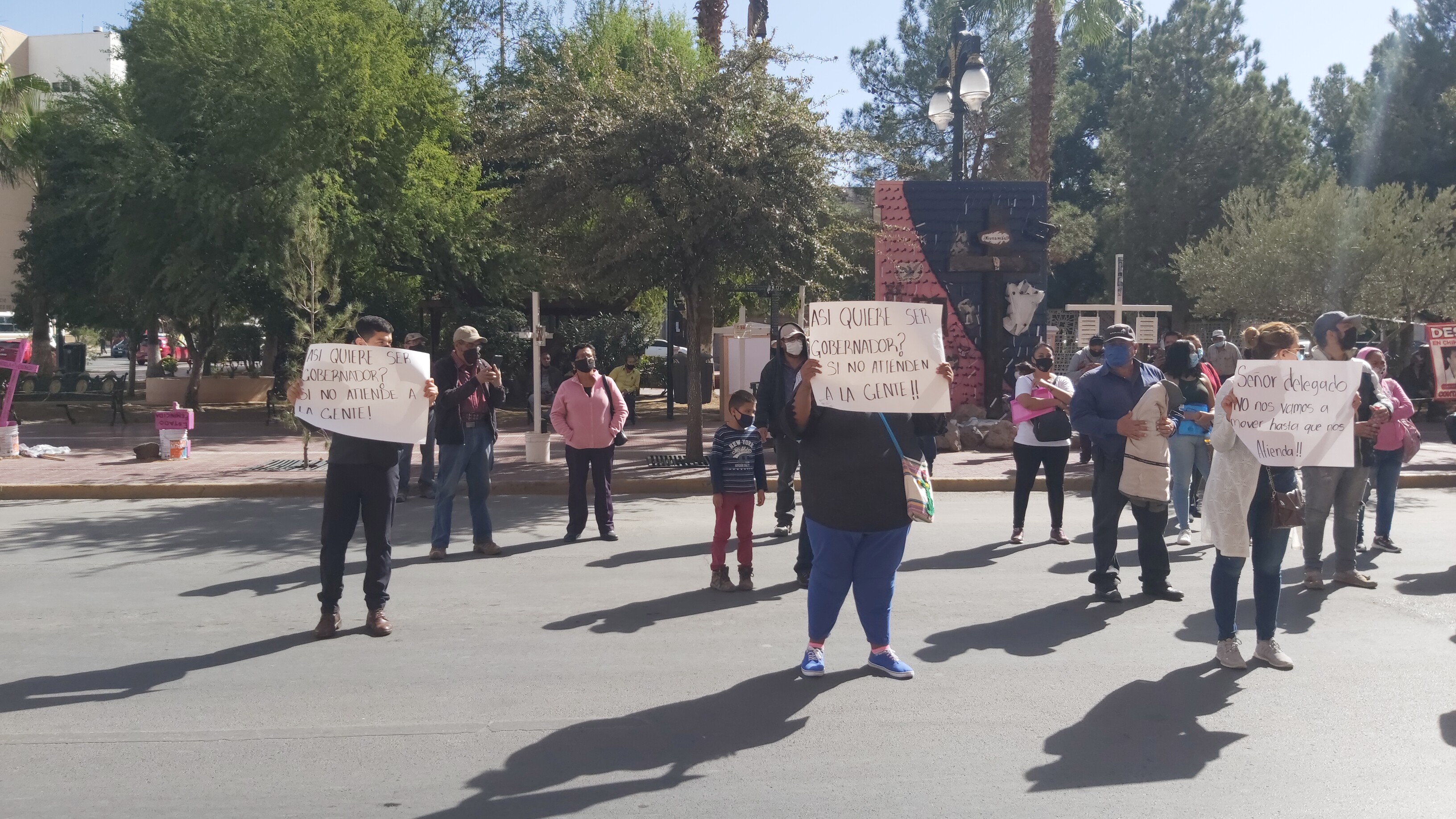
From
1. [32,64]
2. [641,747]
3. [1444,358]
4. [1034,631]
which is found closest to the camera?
[641,747]

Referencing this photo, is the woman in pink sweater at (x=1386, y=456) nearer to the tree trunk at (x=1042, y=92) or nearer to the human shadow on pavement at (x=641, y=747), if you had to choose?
the human shadow on pavement at (x=641, y=747)

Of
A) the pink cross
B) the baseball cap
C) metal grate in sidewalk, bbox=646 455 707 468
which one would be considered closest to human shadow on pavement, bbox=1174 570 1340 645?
the baseball cap

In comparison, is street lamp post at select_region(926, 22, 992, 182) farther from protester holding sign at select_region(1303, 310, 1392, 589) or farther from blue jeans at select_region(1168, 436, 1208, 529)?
protester holding sign at select_region(1303, 310, 1392, 589)

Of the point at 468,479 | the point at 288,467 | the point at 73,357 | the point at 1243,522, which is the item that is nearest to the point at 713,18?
the point at 288,467

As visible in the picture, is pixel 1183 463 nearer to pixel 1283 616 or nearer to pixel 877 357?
pixel 1283 616

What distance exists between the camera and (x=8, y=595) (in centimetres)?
762

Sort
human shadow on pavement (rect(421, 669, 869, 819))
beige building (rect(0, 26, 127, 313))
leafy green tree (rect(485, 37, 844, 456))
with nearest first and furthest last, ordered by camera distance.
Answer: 1. human shadow on pavement (rect(421, 669, 869, 819))
2. leafy green tree (rect(485, 37, 844, 456))
3. beige building (rect(0, 26, 127, 313))

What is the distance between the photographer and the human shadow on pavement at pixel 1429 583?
303 inches

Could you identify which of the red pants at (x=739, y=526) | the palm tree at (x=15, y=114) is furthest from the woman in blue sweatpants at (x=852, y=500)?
the palm tree at (x=15, y=114)

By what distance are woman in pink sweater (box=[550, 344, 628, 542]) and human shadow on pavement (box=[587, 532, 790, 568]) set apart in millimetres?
646

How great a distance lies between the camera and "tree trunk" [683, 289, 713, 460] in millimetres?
14445

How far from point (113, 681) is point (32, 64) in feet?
256

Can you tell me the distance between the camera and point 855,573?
5.58 m

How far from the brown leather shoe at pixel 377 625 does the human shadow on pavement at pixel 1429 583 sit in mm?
6480
